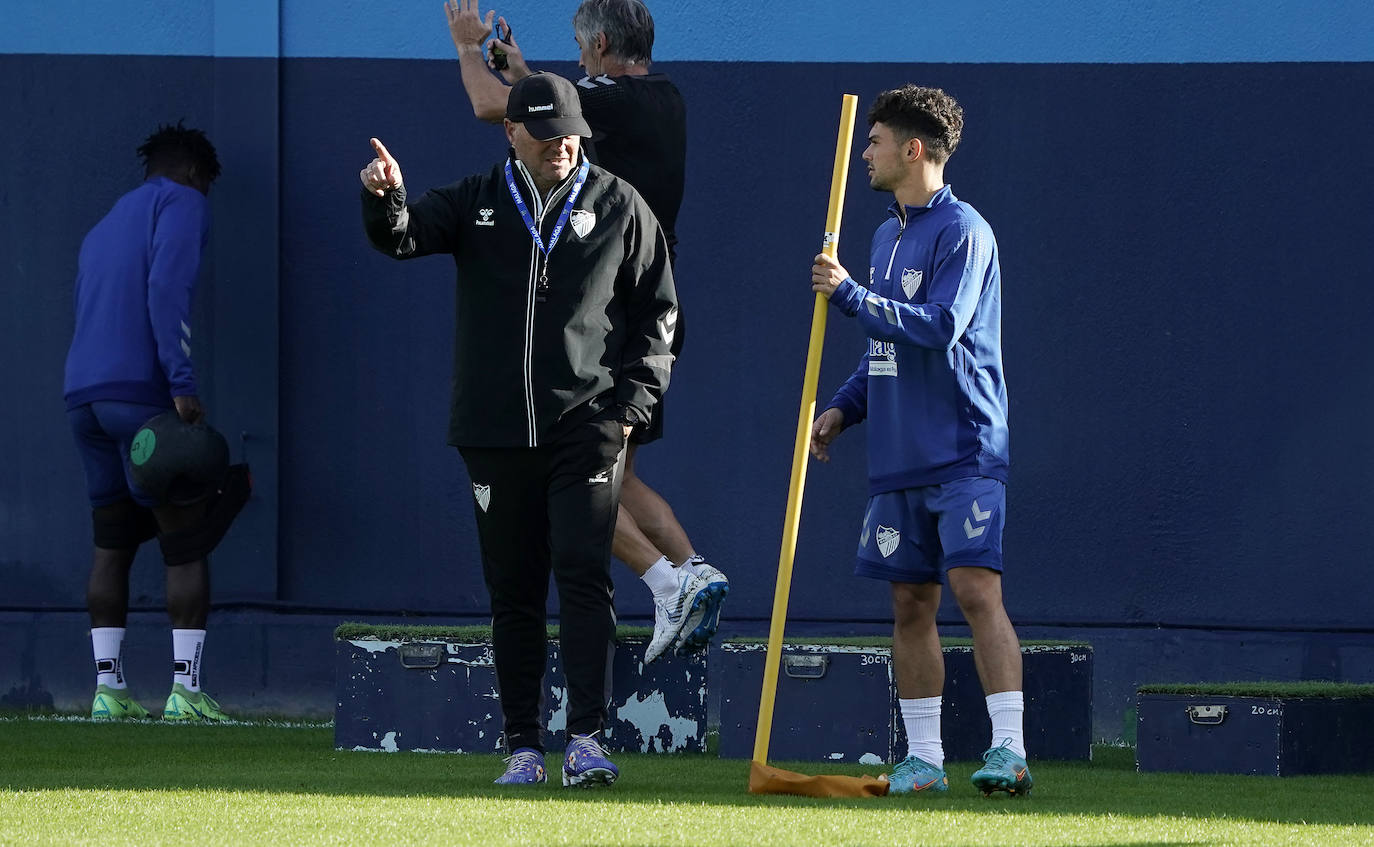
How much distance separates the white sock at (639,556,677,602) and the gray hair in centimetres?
160

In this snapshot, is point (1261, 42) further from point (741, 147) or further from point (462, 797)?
point (462, 797)

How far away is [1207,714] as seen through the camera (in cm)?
571

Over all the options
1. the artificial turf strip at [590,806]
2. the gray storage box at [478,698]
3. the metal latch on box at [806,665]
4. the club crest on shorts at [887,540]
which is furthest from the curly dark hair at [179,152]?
the club crest on shorts at [887,540]

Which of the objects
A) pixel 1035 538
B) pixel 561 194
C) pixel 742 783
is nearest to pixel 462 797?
pixel 742 783

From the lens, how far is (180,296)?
24.5 ft

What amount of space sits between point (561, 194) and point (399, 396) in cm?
305

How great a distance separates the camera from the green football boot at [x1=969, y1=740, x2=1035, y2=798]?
4.66 m

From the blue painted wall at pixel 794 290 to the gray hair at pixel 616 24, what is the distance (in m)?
1.62

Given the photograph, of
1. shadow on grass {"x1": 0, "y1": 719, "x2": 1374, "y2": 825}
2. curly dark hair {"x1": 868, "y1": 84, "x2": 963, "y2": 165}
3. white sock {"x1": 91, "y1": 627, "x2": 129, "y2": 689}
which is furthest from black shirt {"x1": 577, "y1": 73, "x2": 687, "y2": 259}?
white sock {"x1": 91, "y1": 627, "x2": 129, "y2": 689}

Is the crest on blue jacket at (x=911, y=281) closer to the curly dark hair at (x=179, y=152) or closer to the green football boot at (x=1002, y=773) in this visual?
the green football boot at (x=1002, y=773)

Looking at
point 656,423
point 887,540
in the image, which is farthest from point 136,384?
point 887,540

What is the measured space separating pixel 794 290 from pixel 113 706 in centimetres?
308

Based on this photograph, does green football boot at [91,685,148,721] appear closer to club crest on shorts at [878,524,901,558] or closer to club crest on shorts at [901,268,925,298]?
club crest on shorts at [878,524,901,558]

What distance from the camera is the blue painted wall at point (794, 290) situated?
23.9ft
